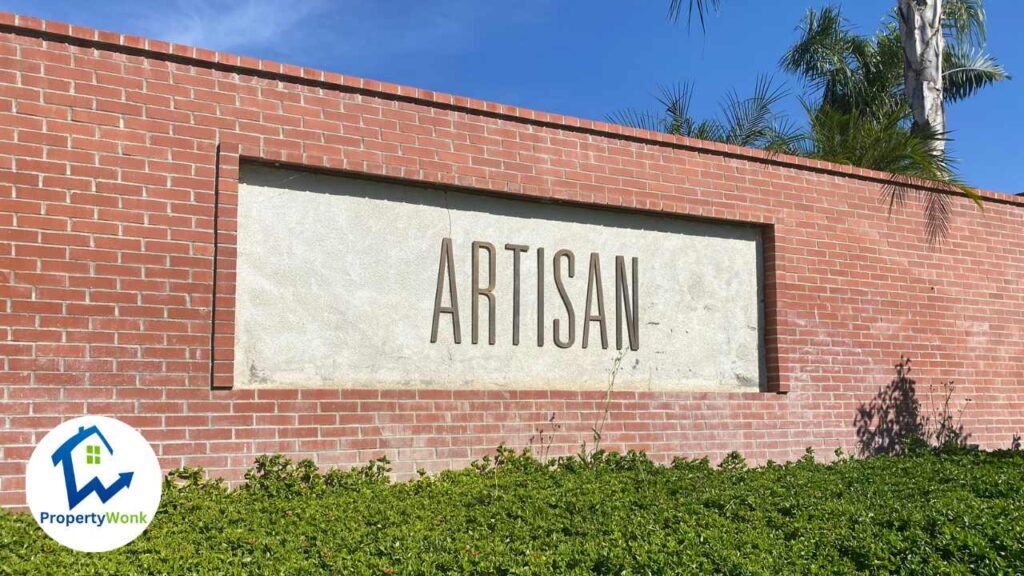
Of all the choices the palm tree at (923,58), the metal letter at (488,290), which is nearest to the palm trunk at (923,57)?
the palm tree at (923,58)

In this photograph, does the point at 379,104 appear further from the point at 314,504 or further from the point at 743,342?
the point at 743,342

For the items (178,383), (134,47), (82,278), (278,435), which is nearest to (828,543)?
(278,435)

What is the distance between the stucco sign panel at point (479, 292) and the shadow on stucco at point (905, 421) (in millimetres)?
1432

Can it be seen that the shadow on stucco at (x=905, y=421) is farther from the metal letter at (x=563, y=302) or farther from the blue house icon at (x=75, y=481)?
the blue house icon at (x=75, y=481)

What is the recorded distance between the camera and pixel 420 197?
8086mm

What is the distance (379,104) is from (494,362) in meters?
2.23

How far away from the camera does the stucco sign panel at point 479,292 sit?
748 centimetres

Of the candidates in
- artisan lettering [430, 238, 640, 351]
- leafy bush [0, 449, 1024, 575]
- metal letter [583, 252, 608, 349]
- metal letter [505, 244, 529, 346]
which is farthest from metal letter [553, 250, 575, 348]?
leafy bush [0, 449, 1024, 575]

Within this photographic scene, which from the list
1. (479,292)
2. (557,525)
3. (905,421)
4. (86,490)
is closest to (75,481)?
(86,490)

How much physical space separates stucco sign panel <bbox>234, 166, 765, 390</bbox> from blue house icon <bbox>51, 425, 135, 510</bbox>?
1.51m

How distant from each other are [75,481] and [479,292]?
361 cm

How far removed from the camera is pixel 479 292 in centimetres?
824

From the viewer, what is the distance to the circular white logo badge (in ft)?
17.8

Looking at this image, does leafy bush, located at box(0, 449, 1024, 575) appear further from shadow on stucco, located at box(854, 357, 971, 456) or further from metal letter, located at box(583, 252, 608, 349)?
shadow on stucco, located at box(854, 357, 971, 456)
